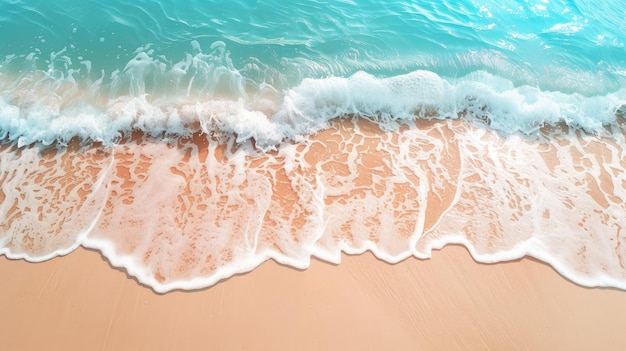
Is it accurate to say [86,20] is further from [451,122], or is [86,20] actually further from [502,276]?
[502,276]

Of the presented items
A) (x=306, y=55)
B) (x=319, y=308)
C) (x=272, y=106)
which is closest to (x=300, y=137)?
(x=272, y=106)

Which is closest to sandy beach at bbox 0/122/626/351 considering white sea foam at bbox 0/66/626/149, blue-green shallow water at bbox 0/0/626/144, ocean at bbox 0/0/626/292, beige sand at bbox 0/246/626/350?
beige sand at bbox 0/246/626/350

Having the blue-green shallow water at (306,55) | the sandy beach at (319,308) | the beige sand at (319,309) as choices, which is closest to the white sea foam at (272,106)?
the blue-green shallow water at (306,55)

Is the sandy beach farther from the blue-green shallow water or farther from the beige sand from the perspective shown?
the blue-green shallow water

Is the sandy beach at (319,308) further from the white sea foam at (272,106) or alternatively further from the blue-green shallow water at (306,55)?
the blue-green shallow water at (306,55)

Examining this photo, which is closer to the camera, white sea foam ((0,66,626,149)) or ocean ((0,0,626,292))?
ocean ((0,0,626,292))

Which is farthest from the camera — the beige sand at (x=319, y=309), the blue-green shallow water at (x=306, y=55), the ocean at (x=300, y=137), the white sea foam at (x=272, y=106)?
the blue-green shallow water at (x=306, y=55)

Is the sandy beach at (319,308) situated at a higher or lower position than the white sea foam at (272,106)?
lower
